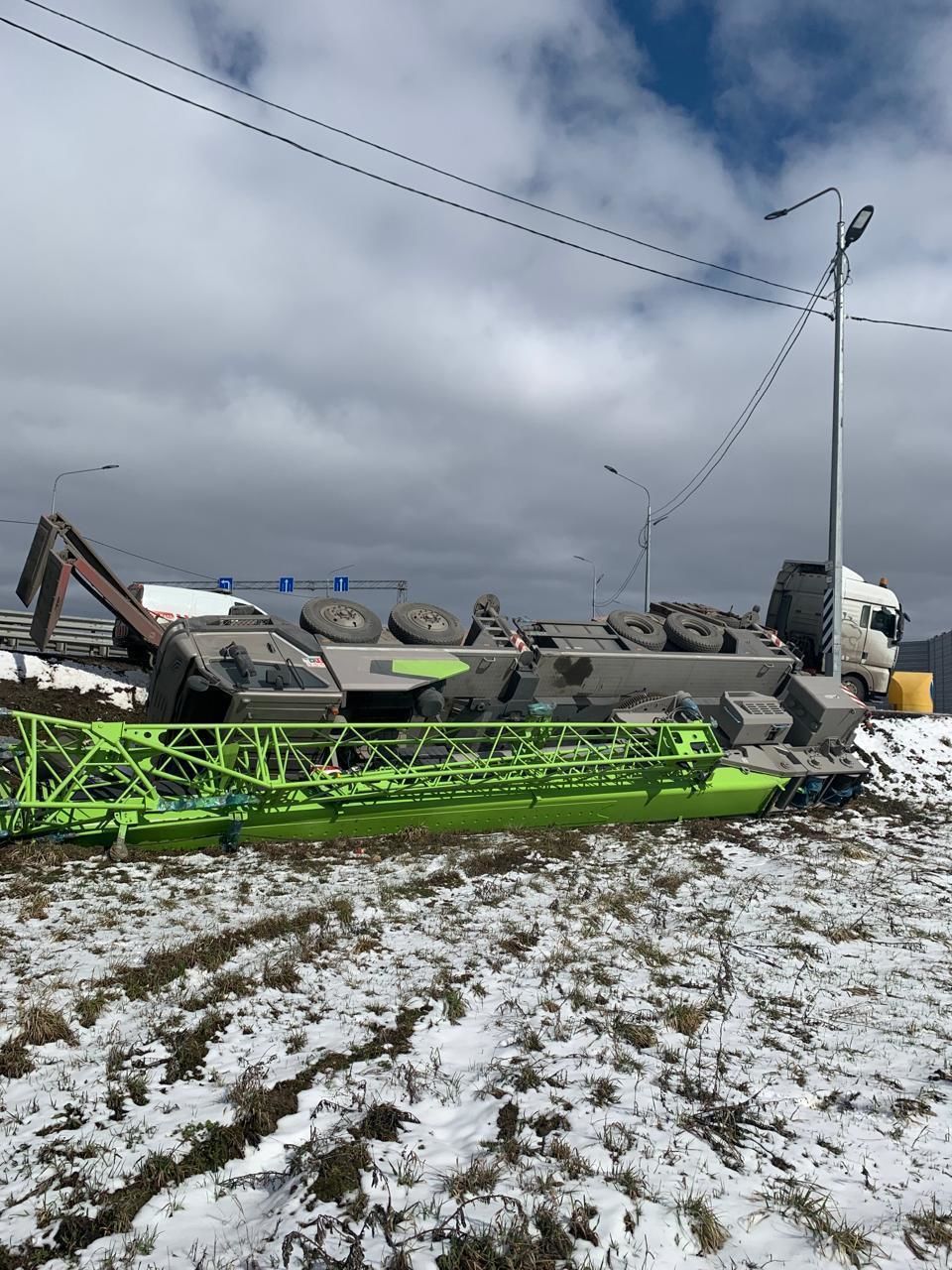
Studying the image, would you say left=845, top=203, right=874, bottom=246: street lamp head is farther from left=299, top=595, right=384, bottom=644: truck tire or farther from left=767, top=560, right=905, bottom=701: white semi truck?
left=299, top=595, right=384, bottom=644: truck tire

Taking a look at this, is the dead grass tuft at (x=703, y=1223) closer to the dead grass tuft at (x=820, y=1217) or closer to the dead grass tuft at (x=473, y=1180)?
the dead grass tuft at (x=820, y=1217)

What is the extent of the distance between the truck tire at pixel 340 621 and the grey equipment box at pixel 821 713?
8132mm

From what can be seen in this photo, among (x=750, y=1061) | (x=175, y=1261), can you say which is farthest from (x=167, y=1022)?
(x=750, y=1061)

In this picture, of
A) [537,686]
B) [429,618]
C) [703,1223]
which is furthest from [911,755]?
[703,1223]

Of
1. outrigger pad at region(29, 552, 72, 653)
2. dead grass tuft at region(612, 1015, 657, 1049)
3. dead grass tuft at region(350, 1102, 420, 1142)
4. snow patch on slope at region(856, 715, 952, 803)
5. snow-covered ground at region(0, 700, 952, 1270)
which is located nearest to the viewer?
snow-covered ground at region(0, 700, 952, 1270)

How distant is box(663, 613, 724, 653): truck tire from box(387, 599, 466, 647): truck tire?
4325 mm

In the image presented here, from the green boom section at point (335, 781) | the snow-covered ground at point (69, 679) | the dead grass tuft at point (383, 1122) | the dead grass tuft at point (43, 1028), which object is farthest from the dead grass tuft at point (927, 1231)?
the snow-covered ground at point (69, 679)

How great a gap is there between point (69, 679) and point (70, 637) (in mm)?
3159

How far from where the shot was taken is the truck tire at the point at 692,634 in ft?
49.1

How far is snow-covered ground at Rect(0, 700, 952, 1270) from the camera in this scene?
3.25 metres

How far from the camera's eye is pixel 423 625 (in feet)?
44.0

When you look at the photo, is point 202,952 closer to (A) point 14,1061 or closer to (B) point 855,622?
(A) point 14,1061

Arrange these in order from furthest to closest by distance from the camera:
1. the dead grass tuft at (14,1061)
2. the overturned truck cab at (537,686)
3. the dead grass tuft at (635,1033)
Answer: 1. the overturned truck cab at (537,686)
2. the dead grass tuft at (635,1033)
3. the dead grass tuft at (14,1061)

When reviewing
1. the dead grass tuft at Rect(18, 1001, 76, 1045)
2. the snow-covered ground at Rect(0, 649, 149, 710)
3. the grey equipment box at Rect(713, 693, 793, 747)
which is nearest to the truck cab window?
the grey equipment box at Rect(713, 693, 793, 747)
